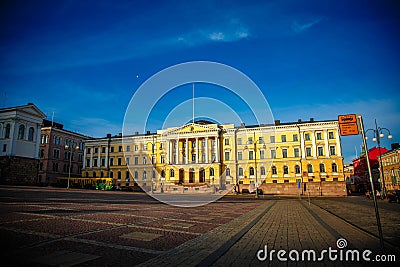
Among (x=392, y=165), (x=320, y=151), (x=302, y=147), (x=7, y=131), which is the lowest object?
(x=392, y=165)

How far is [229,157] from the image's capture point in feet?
224

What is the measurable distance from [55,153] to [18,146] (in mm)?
29156

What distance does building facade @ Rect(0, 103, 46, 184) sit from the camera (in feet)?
149

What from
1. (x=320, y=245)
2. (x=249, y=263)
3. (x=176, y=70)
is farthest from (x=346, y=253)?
(x=176, y=70)

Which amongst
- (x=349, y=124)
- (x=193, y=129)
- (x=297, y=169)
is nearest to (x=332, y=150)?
(x=297, y=169)

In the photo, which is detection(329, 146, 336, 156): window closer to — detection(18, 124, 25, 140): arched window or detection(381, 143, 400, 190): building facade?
detection(381, 143, 400, 190): building facade

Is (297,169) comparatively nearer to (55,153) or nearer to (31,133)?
(31,133)

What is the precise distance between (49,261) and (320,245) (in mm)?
5872

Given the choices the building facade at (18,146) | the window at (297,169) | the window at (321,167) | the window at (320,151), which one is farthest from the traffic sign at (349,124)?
the window at (320,151)

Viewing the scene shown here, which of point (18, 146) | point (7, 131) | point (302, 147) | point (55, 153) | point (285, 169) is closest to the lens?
point (7, 131)

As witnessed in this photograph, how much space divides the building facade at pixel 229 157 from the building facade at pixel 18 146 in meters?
25.9

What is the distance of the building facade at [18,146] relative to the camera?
4556cm

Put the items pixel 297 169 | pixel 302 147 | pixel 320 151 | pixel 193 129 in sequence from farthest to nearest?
pixel 193 129
pixel 302 147
pixel 297 169
pixel 320 151

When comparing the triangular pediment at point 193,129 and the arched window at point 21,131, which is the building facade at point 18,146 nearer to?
the arched window at point 21,131
